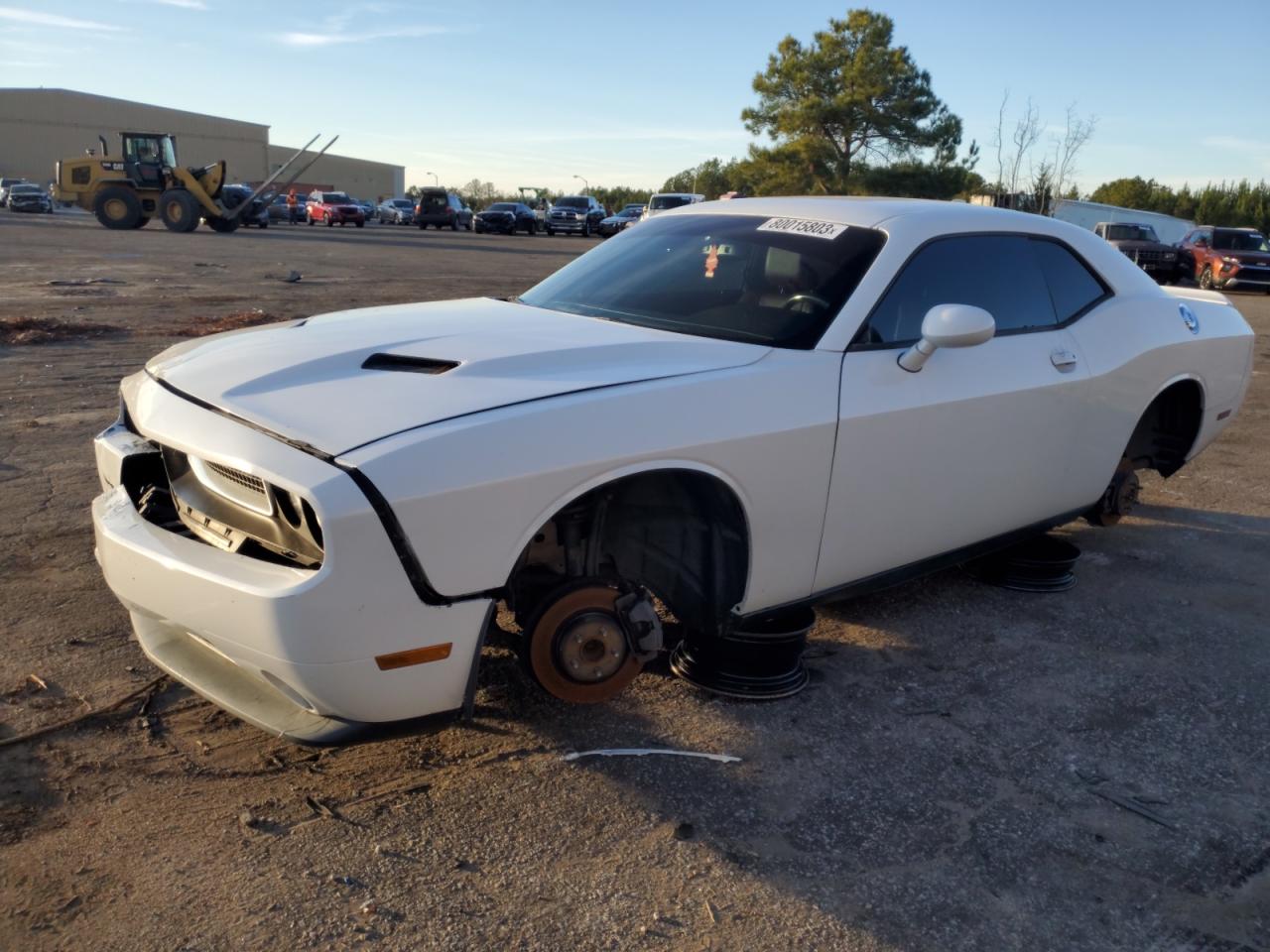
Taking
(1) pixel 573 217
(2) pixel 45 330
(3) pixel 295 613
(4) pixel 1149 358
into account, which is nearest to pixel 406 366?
(3) pixel 295 613

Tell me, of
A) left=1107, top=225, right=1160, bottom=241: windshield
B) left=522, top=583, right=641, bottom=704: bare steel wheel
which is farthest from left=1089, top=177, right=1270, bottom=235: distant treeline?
left=522, top=583, right=641, bottom=704: bare steel wheel

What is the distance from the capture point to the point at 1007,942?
7.34 feet

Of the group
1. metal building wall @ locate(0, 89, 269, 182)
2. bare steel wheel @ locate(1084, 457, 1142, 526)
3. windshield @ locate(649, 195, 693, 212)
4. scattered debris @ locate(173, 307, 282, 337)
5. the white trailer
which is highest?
metal building wall @ locate(0, 89, 269, 182)

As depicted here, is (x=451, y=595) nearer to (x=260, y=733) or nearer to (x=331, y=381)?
(x=331, y=381)

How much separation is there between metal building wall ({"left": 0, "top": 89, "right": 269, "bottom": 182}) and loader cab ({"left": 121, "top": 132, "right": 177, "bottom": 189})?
54861 millimetres

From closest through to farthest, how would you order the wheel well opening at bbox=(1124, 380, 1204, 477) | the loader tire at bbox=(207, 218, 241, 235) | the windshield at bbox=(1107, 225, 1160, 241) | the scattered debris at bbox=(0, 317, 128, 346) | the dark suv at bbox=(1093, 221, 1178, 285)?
the wheel well opening at bbox=(1124, 380, 1204, 477) → the scattered debris at bbox=(0, 317, 128, 346) → the dark suv at bbox=(1093, 221, 1178, 285) → the windshield at bbox=(1107, 225, 1160, 241) → the loader tire at bbox=(207, 218, 241, 235)

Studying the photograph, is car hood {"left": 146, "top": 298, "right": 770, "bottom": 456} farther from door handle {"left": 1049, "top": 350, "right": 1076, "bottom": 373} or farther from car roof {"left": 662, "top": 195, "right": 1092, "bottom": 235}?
door handle {"left": 1049, "top": 350, "right": 1076, "bottom": 373}

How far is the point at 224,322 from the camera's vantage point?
10.6m

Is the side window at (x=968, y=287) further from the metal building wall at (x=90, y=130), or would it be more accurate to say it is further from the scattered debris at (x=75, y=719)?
the metal building wall at (x=90, y=130)

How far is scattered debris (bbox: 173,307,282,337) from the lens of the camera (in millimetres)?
10172

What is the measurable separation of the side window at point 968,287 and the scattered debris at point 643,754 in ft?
4.39

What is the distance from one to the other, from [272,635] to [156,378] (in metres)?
1.15

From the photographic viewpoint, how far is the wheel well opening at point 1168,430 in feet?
15.7

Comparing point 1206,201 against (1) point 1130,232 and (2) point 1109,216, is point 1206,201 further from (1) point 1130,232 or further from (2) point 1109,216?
(1) point 1130,232
